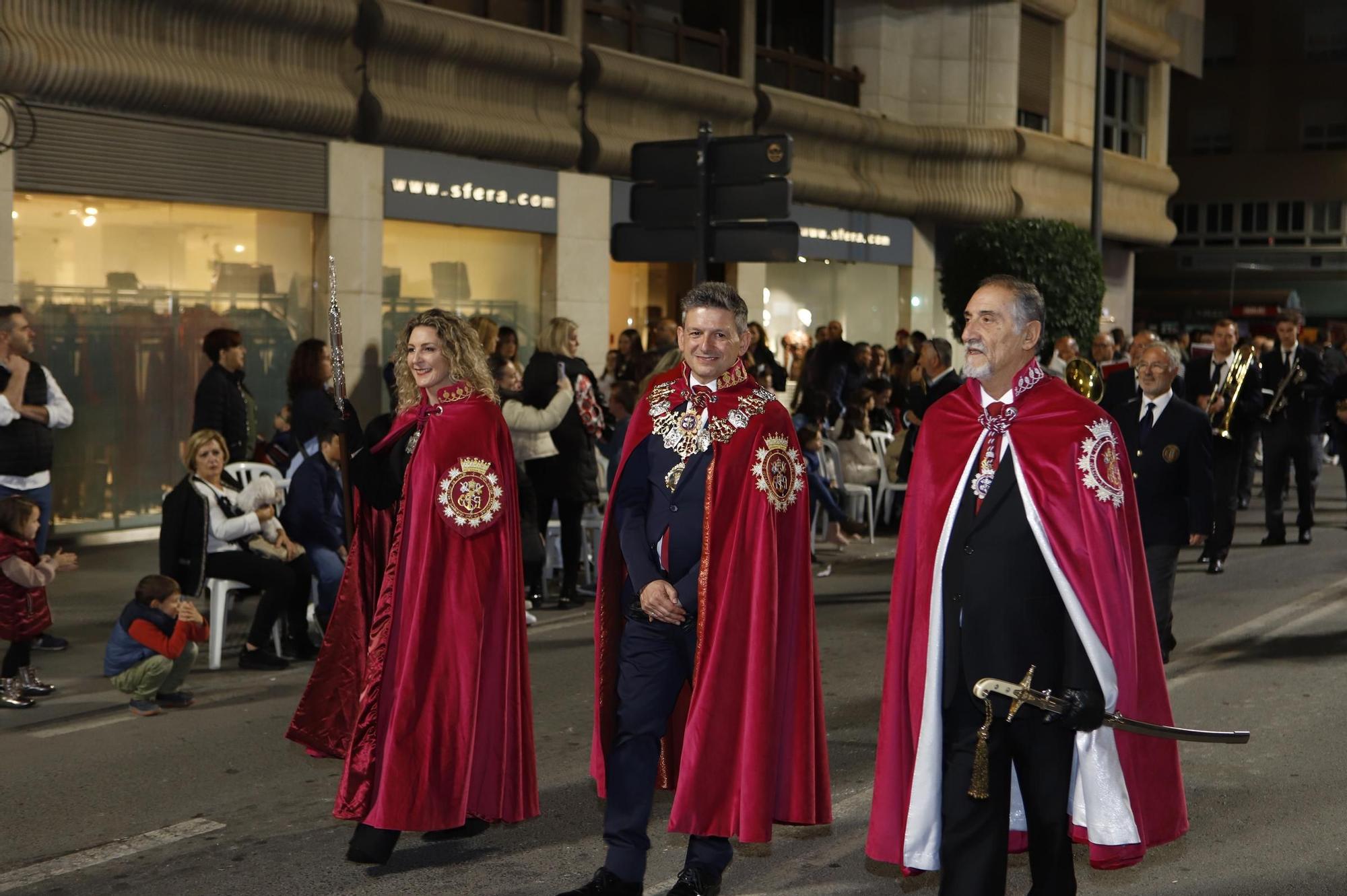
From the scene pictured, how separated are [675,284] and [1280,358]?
30.4 feet

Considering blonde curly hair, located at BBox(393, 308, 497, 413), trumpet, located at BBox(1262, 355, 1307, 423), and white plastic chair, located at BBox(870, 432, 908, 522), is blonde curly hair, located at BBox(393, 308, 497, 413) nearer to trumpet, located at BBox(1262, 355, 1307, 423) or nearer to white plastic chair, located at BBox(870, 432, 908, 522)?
white plastic chair, located at BBox(870, 432, 908, 522)

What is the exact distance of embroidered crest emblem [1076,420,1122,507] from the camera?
4.39 m

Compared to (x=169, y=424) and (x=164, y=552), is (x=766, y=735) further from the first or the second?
(x=169, y=424)

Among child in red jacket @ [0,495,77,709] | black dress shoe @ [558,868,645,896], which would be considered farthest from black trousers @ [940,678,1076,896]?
child in red jacket @ [0,495,77,709]

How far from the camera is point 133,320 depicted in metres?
14.1

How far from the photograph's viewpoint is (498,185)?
17.9 m

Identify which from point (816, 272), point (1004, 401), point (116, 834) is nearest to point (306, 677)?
point (116, 834)

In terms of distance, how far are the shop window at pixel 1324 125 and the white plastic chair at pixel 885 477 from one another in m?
44.4

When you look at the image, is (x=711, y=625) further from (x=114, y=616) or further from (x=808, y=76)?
(x=808, y=76)

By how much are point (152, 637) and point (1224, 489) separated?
8.29 m

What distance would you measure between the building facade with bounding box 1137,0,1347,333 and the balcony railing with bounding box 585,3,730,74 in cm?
3675

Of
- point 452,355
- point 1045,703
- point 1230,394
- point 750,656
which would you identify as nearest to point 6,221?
point 452,355

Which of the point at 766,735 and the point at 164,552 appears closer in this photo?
the point at 766,735

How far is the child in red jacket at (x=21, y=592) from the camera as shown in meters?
8.08
